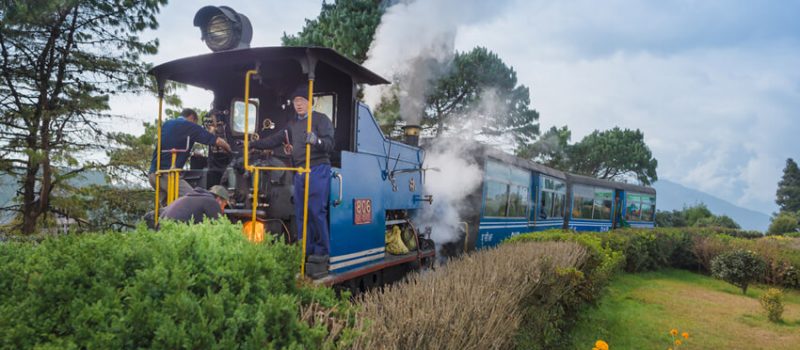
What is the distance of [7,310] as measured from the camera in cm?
214

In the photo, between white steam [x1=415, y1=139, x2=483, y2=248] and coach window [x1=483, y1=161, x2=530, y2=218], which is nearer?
white steam [x1=415, y1=139, x2=483, y2=248]

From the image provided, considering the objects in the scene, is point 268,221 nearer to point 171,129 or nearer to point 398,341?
point 171,129

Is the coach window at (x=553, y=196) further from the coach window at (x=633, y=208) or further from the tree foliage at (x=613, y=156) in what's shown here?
the tree foliage at (x=613, y=156)

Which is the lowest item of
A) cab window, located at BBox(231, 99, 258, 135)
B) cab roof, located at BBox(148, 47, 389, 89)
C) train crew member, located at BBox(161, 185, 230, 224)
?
train crew member, located at BBox(161, 185, 230, 224)

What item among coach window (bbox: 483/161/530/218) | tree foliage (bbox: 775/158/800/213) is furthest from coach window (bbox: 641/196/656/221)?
tree foliage (bbox: 775/158/800/213)

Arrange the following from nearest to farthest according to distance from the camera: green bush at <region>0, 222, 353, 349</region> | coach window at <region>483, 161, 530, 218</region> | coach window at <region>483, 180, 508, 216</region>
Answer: green bush at <region>0, 222, 353, 349</region>
coach window at <region>483, 180, 508, 216</region>
coach window at <region>483, 161, 530, 218</region>

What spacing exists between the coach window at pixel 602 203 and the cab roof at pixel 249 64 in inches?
655

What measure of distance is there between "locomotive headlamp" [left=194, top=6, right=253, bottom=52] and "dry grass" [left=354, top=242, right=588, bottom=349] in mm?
3491

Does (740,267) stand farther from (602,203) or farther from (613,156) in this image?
(613,156)

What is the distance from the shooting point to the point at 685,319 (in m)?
8.01

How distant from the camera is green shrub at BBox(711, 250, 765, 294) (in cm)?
1112

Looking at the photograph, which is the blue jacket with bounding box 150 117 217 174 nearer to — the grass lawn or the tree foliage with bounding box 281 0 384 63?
the grass lawn

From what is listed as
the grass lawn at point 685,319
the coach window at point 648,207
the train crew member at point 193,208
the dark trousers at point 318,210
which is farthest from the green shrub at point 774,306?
the coach window at point 648,207

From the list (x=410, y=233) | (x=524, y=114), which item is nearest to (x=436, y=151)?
(x=410, y=233)
